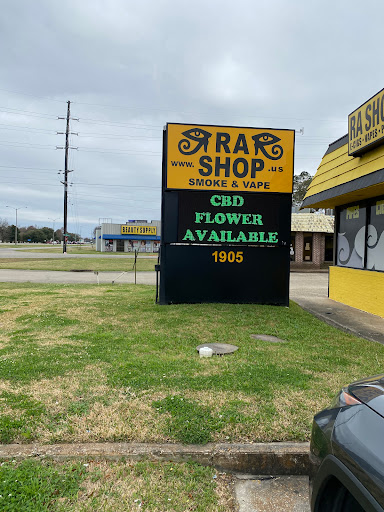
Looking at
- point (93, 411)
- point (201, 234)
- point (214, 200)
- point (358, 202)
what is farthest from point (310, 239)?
point (93, 411)

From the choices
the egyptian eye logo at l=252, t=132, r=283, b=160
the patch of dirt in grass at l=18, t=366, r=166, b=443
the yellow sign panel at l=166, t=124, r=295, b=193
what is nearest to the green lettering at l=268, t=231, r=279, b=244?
the yellow sign panel at l=166, t=124, r=295, b=193

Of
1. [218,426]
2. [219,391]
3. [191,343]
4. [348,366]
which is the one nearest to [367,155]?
[348,366]

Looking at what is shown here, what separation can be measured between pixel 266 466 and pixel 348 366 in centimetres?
252

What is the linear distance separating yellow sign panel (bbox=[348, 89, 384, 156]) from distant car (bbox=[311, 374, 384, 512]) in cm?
658

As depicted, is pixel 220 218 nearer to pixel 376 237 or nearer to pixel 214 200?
pixel 214 200

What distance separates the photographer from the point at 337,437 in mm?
1888

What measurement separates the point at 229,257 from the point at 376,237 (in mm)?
3683

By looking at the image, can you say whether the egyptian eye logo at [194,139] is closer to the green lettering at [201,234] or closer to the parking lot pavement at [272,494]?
the green lettering at [201,234]

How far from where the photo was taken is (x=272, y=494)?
104 inches

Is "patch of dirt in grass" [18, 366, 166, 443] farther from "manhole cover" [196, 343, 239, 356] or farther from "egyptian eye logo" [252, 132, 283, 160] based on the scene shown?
"egyptian eye logo" [252, 132, 283, 160]

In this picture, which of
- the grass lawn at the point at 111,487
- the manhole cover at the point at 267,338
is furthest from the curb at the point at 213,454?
the manhole cover at the point at 267,338

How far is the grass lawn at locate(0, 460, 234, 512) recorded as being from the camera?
7.72ft

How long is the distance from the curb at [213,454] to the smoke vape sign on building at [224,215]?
256 inches

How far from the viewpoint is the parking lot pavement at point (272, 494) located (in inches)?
97.6
